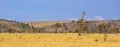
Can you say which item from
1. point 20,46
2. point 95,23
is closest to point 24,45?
point 20,46

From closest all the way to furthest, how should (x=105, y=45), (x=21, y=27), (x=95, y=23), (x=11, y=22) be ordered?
1. (x=105, y=45)
2. (x=21, y=27)
3. (x=11, y=22)
4. (x=95, y=23)

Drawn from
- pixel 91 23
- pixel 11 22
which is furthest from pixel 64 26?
pixel 11 22

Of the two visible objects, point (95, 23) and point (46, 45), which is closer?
point (46, 45)

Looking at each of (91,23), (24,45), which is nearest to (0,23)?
(91,23)

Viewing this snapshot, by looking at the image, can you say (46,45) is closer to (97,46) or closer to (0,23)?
(97,46)

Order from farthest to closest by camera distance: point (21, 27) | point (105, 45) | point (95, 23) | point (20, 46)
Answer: point (95, 23)
point (21, 27)
point (105, 45)
point (20, 46)

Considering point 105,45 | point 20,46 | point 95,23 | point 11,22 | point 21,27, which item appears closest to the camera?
point 20,46

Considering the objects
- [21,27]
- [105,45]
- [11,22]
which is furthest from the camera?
[11,22]

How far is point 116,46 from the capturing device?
3006 cm

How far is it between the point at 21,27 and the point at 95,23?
23.8m

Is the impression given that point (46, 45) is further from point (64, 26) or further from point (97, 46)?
point (64, 26)

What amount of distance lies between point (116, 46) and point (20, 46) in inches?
305

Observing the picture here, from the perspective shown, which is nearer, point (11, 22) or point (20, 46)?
point (20, 46)

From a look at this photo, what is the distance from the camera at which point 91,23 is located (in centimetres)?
10306
